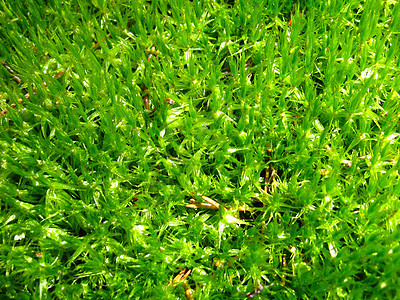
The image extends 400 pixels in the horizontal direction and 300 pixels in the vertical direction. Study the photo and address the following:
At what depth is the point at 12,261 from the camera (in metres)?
1.12

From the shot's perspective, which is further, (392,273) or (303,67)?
(303,67)

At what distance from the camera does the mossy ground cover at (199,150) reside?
3.78ft

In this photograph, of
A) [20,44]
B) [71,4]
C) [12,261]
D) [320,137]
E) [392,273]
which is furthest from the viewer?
[71,4]

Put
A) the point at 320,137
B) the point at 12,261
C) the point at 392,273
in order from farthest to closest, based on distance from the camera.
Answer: the point at 320,137, the point at 12,261, the point at 392,273

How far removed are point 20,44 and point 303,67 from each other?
108 centimetres

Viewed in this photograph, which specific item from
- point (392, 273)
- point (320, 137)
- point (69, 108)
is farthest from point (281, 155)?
point (69, 108)

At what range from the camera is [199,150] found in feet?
4.11

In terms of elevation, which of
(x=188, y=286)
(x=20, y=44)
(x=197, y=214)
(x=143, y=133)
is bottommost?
(x=188, y=286)

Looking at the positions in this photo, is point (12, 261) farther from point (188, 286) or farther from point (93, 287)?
point (188, 286)

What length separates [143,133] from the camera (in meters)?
1.28

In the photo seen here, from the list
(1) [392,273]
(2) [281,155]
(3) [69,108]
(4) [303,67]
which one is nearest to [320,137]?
(2) [281,155]

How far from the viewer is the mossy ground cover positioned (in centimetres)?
115

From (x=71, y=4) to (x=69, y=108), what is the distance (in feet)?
1.64

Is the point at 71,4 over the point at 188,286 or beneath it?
over
